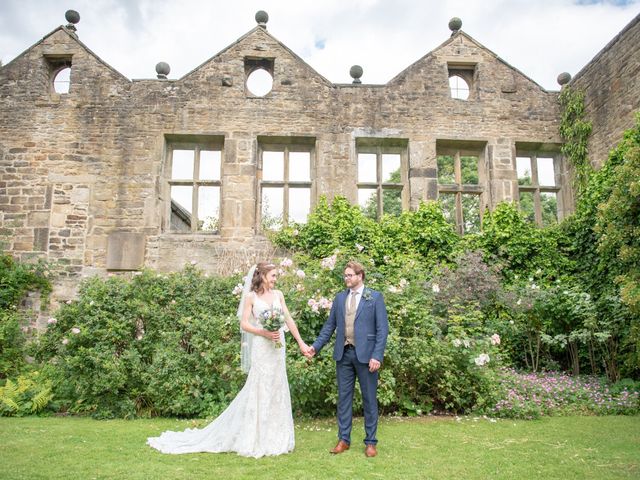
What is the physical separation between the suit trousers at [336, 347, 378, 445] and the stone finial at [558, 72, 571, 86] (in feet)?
32.5

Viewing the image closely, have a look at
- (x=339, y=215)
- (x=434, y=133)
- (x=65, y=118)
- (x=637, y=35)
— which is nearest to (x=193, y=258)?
(x=339, y=215)

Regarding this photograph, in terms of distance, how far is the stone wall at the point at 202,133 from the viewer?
10.9 metres

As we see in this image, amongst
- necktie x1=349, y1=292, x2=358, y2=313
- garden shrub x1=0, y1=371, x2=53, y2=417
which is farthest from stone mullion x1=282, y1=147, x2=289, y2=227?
necktie x1=349, y1=292, x2=358, y2=313

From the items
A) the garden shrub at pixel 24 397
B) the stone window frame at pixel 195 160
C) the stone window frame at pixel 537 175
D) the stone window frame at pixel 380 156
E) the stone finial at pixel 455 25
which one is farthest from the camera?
the stone finial at pixel 455 25

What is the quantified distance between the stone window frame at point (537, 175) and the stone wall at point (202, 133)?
0.71 ft

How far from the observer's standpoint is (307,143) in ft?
38.4

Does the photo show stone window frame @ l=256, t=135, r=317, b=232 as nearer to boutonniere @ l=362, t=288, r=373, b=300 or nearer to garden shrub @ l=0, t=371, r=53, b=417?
garden shrub @ l=0, t=371, r=53, b=417

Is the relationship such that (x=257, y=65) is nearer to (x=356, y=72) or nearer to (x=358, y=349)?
(x=356, y=72)

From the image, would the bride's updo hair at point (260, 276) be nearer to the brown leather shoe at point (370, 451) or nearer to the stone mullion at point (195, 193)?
the brown leather shoe at point (370, 451)

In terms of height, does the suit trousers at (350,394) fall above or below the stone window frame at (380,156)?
below

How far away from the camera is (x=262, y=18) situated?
39.4 feet

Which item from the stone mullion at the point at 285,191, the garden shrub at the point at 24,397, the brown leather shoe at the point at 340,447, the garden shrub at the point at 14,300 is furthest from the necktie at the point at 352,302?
the garden shrub at the point at 14,300

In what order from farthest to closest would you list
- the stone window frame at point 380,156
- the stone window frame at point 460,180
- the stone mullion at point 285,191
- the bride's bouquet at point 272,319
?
the stone window frame at point 460,180 < the stone window frame at point 380,156 < the stone mullion at point 285,191 < the bride's bouquet at point 272,319

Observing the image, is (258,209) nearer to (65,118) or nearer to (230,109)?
(230,109)
